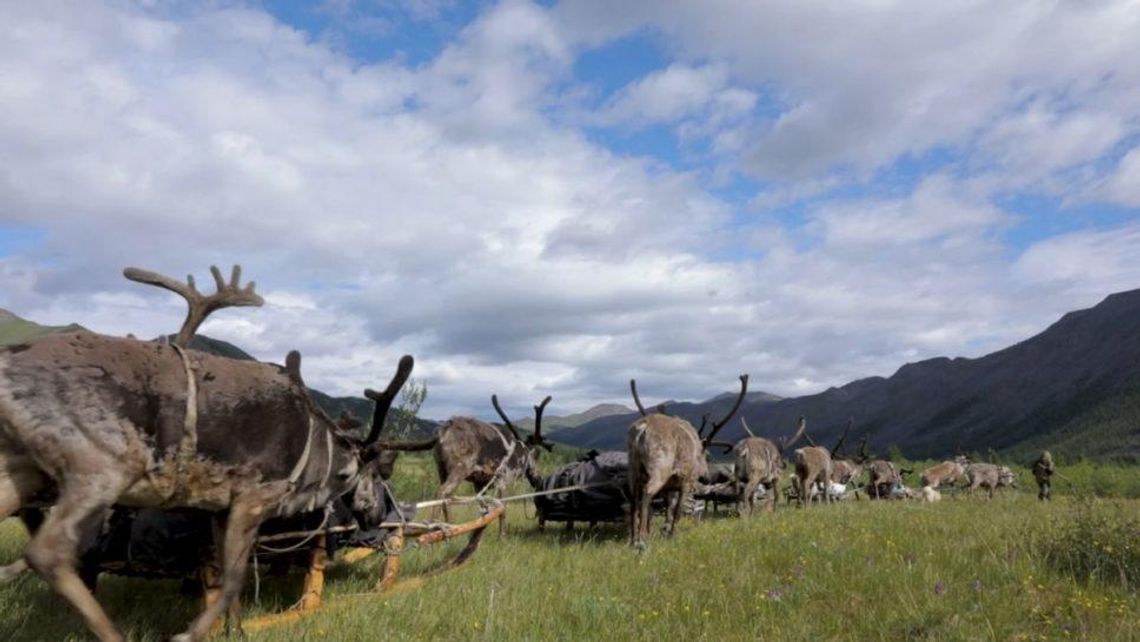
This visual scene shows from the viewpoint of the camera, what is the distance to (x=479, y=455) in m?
14.9

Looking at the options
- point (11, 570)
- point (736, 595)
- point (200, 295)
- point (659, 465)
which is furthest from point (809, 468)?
point (11, 570)

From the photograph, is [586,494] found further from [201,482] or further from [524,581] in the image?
[201,482]

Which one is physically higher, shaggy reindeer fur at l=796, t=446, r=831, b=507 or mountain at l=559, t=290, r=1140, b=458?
mountain at l=559, t=290, r=1140, b=458

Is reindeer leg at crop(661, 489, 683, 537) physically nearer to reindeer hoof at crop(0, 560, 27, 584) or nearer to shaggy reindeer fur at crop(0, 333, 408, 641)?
shaggy reindeer fur at crop(0, 333, 408, 641)

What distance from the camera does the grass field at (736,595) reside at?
566cm

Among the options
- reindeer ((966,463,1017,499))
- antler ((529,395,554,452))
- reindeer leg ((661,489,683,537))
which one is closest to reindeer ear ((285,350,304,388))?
reindeer leg ((661,489,683,537))

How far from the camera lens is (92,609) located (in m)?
4.43

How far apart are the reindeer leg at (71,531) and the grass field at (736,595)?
5.12 ft

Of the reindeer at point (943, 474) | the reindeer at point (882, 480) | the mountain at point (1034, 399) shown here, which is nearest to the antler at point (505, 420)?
the reindeer at point (882, 480)

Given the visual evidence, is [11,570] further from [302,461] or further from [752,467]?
[752,467]

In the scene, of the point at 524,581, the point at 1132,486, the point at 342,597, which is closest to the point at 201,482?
the point at 342,597

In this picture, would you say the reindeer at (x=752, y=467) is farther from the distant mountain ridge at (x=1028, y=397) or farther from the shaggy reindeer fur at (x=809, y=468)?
the distant mountain ridge at (x=1028, y=397)

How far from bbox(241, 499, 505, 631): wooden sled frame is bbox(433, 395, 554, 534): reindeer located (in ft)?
15.9

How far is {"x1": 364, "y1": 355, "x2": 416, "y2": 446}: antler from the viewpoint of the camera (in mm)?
6324
